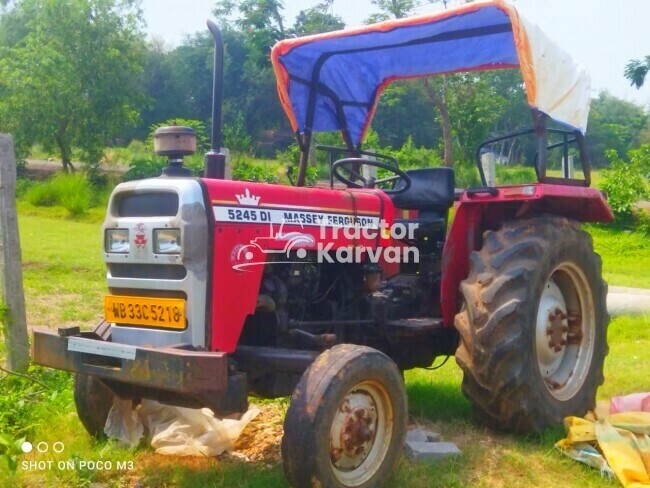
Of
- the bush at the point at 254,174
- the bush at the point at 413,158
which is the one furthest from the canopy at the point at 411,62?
the bush at the point at 413,158

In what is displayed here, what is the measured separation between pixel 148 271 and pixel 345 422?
1249 millimetres

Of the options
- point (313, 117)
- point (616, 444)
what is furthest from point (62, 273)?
point (616, 444)

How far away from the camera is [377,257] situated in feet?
15.7

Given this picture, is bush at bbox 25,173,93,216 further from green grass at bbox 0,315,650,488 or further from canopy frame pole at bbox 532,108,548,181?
canopy frame pole at bbox 532,108,548,181

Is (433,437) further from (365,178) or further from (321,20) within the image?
(321,20)

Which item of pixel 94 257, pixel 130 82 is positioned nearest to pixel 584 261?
pixel 94 257

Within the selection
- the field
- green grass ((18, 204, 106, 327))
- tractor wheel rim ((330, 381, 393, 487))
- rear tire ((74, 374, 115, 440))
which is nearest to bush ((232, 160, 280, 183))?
green grass ((18, 204, 106, 327))

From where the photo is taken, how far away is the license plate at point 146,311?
3.69 meters

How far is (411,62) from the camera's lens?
5.97 metres

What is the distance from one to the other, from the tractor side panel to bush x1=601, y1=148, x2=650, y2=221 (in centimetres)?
1518

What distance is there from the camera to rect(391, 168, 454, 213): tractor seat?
17.7 ft

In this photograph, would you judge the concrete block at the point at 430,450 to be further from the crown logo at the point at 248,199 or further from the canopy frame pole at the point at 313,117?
the canopy frame pole at the point at 313,117

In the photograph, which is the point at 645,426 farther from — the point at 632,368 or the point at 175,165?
the point at 175,165

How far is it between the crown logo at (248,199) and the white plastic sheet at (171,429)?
123 centimetres
